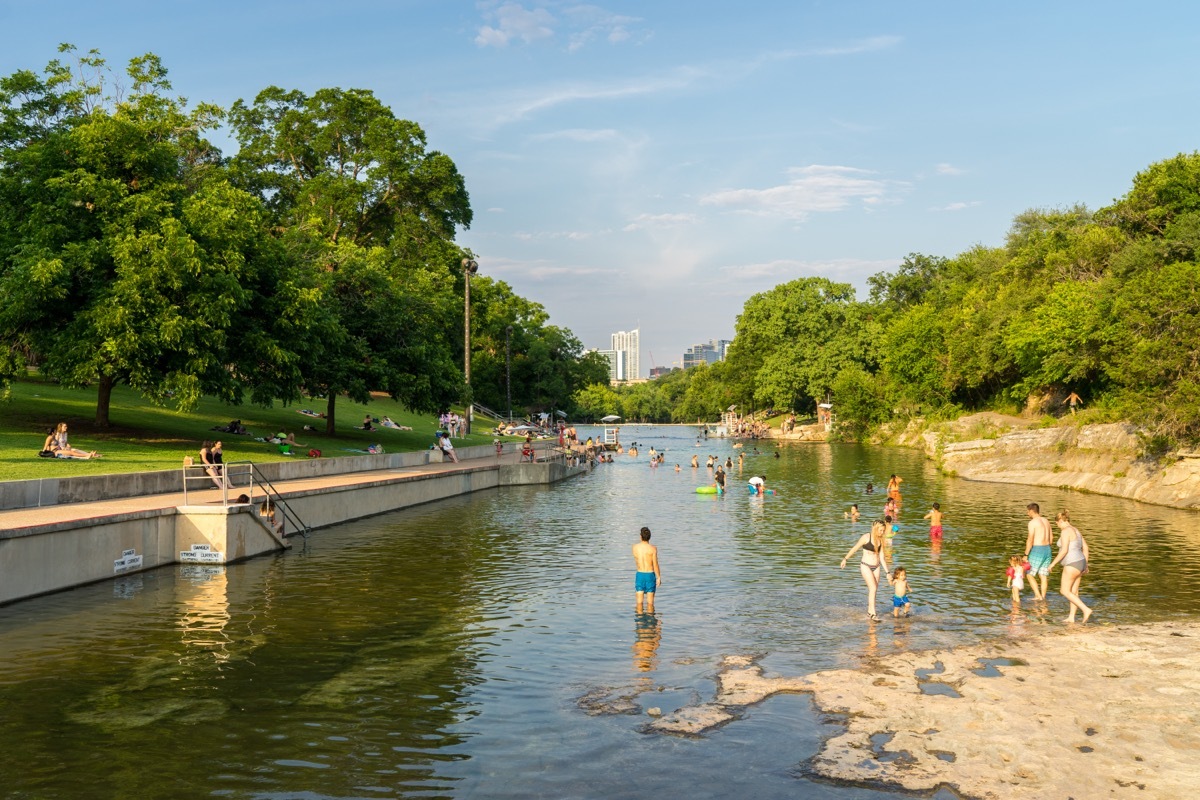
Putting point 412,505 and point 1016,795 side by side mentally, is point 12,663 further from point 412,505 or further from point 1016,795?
point 412,505

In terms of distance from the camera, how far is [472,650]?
1733 cm

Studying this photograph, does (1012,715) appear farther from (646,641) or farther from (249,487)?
(249,487)

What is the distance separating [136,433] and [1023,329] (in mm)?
61267

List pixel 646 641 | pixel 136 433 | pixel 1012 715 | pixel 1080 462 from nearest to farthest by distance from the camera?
pixel 1012 715 < pixel 646 641 < pixel 136 433 < pixel 1080 462

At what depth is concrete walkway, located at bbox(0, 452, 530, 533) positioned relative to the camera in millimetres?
21984

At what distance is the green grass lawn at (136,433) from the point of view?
30812mm

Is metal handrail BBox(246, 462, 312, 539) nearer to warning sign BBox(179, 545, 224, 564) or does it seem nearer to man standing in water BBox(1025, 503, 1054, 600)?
warning sign BBox(179, 545, 224, 564)

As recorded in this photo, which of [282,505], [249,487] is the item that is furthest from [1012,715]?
[249,487]

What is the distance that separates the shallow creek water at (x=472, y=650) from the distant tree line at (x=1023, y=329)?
42.3ft

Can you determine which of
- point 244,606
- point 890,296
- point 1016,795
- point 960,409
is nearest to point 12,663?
point 244,606

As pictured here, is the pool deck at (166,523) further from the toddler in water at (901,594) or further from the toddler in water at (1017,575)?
the toddler in water at (1017,575)

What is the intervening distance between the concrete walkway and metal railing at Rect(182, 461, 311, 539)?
28 cm

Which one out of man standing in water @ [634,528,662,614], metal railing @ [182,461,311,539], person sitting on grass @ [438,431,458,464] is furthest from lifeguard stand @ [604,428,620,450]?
man standing in water @ [634,528,662,614]

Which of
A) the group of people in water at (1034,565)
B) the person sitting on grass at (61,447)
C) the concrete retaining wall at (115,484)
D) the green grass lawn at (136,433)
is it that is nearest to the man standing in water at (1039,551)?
the group of people in water at (1034,565)
